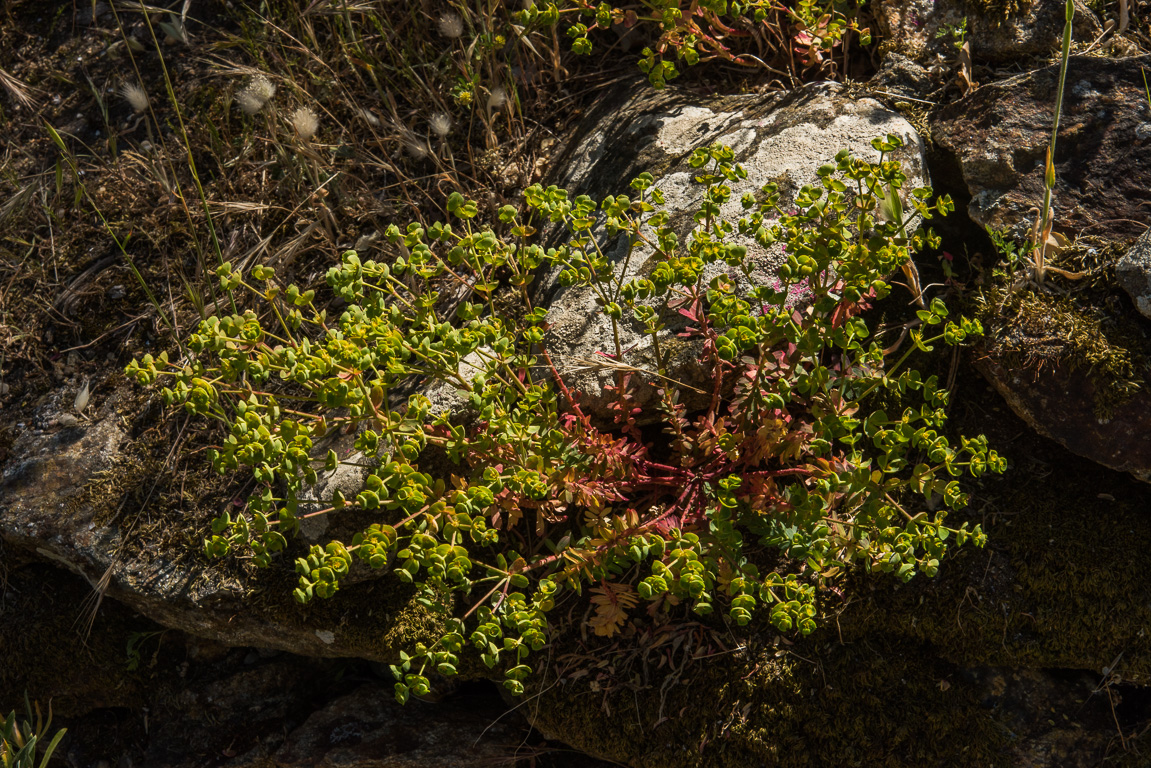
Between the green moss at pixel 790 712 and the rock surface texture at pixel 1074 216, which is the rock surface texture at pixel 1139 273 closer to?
the rock surface texture at pixel 1074 216

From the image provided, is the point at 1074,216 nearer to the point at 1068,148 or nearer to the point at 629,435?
the point at 1068,148

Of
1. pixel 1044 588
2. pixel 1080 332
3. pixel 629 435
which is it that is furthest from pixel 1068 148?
pixel 629 435

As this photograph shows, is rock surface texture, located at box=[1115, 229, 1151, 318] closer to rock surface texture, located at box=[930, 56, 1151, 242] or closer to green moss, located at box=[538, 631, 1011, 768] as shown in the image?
rock surface texture, located at box=[930, 56, 1151, 242]

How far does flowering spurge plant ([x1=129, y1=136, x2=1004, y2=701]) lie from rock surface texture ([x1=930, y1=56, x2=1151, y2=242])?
1.52ft

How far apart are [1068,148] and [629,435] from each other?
1.91 meters

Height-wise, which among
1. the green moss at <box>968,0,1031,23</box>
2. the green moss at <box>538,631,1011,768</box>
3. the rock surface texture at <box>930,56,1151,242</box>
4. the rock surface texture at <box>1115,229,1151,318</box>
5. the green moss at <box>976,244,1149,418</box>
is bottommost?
the green moss at <box>538,631,1011,768</box>

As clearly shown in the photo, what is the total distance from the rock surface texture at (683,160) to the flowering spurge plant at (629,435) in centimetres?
9

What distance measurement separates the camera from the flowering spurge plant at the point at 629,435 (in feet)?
7.57

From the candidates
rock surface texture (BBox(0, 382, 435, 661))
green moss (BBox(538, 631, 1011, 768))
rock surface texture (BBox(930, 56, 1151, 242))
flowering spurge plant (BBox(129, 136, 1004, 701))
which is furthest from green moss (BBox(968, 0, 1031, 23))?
rock surface texture (BBox(0, 382, 435, 661))

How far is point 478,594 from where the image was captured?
10.3 ft

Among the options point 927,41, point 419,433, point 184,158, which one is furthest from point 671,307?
point 184,158

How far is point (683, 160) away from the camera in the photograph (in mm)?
3400

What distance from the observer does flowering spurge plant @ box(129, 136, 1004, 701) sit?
231 centimetres

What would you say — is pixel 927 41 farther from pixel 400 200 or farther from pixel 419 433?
pixel 419 433
